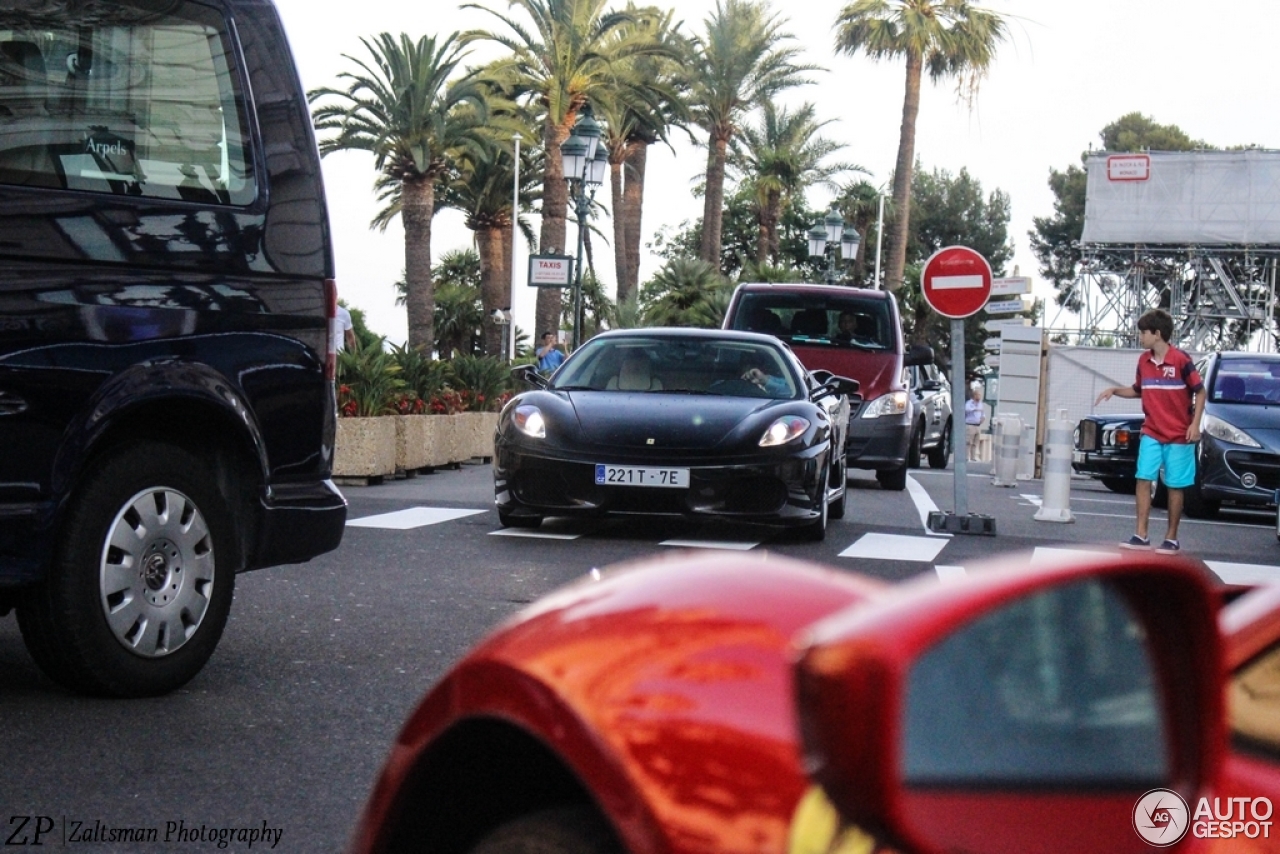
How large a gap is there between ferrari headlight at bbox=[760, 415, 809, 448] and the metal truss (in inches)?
2247

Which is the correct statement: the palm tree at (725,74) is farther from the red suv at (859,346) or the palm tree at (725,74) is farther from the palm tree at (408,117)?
the red suv at (859,346)

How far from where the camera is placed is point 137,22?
5.21m

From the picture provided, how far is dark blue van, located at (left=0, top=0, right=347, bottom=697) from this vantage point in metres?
4.80

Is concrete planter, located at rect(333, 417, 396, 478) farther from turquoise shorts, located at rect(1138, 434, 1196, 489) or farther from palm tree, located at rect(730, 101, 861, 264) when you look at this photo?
palm tree, located at rect(730, 101, 861, 264)

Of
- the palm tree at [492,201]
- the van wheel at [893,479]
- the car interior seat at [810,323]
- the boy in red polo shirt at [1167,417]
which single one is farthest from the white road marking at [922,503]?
the palm tree at [492,201]

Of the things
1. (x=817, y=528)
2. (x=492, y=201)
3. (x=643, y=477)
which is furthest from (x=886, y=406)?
(x=492, y=201)

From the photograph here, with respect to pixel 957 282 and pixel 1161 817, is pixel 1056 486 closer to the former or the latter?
pixel 957 282

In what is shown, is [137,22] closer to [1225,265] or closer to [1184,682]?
[1184,682]

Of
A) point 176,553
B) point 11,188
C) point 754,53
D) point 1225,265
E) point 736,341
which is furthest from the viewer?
point 1225,265

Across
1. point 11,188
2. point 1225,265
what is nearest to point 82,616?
point 11,188

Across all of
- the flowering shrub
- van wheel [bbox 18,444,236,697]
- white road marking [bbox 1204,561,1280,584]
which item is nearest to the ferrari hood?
white road marking [bbox 1204,561,1280,584]

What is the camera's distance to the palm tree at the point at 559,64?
36.8 m

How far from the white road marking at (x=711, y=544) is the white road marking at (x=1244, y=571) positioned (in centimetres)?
293

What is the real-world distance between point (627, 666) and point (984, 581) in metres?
0.38
